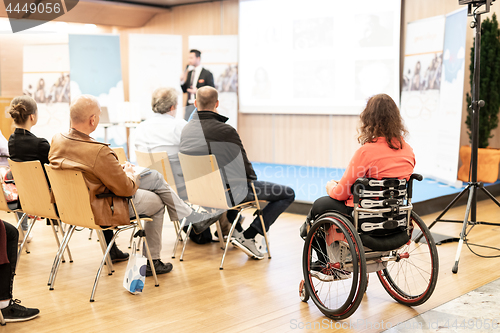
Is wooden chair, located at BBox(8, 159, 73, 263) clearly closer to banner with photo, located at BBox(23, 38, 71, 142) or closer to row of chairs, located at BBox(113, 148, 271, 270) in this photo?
row of chairs, located at BBox(113, 148, 271, 270)

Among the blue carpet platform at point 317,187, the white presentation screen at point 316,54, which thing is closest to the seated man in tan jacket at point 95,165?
the blue carpet platform at point 317,187

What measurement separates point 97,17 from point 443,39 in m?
6.50

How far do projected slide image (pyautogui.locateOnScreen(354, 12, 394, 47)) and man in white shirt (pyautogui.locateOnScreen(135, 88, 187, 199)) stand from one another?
14.6ft

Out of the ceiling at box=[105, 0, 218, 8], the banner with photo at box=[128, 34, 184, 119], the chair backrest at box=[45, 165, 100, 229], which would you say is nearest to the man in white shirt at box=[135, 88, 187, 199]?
the chair backrest at box=[45, 165, 100, 229]

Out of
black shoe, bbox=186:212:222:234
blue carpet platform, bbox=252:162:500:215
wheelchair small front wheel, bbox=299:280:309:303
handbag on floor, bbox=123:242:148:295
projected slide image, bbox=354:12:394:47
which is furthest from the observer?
projected slide image, bbox=354:12:394:47

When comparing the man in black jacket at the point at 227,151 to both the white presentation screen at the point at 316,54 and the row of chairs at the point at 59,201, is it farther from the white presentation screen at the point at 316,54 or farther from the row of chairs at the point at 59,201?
the white presentation screen at the point at 316,54

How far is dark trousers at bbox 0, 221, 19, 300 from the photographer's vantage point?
9.04ft

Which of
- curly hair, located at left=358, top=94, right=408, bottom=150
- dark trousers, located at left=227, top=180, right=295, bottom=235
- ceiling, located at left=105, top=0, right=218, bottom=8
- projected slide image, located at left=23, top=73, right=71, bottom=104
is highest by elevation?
ceiling, located at left=105, top=0, right=218, bottom=8

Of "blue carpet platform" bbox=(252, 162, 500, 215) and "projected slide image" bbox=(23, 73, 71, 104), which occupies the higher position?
"projected slide image" bbox=(23, 73, 71, 104)

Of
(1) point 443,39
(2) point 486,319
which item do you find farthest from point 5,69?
(2) point 486,319

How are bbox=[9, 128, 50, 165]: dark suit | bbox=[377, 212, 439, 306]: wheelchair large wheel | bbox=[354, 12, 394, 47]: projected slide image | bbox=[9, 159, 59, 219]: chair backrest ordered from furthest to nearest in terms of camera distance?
bbox=[354, 12, 394, 47]: projected slide image
bbox=[9, 128, 50, 165]: dark suit
bbox=[9, 159, 59, 219]: chair backrest
bbox=[377, 212, 439, 306]: wheelchair large wheel

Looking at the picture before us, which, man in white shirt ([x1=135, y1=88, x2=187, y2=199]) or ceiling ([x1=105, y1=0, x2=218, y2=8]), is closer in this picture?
man in white shirt ([x1=135, y1=88, x2=187, y2=199])

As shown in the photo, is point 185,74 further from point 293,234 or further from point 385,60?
point 293,234

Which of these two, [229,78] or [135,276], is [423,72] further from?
[135,276]
